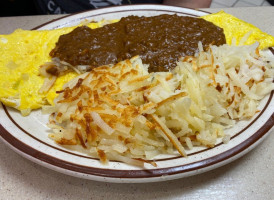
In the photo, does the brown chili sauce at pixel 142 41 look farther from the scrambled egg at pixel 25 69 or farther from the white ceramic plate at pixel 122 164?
the white ceramic plate at pixel 122 164

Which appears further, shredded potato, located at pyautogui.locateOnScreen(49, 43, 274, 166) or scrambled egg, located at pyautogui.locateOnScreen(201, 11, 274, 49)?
scrambled egg, located at pyautogui.locateOnScreen(201, 11, 274, 49)

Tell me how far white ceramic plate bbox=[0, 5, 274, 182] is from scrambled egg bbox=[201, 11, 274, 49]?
0.47m

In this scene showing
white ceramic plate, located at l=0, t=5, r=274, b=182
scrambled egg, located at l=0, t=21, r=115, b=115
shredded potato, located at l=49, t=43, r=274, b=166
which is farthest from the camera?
scrambled egg, located at l=0, t=21, r=115, b=115

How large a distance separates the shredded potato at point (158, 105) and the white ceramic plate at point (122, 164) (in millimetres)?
38

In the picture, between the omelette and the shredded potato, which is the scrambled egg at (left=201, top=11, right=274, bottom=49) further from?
the shredded potato

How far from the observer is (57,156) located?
42.7 inches

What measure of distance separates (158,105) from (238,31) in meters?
0.90

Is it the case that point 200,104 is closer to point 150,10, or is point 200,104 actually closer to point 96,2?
point 150,10

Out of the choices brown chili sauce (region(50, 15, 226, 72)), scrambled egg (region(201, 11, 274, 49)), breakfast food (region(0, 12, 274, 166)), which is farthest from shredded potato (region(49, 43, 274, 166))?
scrambled egg (region(201, 11, 274, 49))

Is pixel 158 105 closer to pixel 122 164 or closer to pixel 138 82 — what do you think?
pixel 138 82

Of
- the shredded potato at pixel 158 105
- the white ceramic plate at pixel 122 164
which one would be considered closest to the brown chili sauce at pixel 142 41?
the shredded potato at pixel 158 105

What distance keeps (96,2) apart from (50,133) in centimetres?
150

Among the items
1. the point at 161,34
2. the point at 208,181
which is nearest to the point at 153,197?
the point at 208,181

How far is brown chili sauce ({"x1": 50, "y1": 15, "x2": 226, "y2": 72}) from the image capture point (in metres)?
1.50
